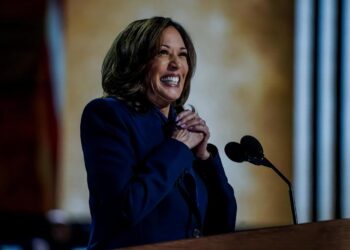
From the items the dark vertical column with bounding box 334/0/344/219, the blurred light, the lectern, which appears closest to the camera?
the lectern

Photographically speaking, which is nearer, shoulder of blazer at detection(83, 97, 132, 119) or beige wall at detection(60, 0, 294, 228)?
shoulder of blazer at detection(83, 97, 132, 119)

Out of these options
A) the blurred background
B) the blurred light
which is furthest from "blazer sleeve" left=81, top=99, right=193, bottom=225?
the blurred light

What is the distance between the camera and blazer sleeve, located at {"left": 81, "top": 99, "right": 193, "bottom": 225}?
1448mm

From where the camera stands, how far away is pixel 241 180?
10.9 feet

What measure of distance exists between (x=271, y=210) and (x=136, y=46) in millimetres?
1960

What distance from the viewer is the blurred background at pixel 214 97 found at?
308cm

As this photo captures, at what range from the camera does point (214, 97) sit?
3.30m

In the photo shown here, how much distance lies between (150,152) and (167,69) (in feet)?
0.52

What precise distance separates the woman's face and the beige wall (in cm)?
146

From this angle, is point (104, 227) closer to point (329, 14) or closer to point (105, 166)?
point (105, 166)

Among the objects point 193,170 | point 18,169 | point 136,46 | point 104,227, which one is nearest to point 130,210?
point 104,227

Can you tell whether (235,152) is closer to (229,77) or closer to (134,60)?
(134,60)

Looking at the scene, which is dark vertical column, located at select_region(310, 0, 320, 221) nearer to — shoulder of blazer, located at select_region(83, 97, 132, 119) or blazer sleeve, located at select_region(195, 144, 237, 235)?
blazer sleeve, located at select_region(195, 144, 237, 235)

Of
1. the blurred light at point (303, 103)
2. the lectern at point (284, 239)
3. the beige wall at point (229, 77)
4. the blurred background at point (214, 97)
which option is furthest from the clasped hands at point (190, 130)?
the blurred light at point (303, 103)
